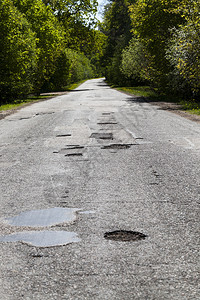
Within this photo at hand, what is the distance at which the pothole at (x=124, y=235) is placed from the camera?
360 centimetres

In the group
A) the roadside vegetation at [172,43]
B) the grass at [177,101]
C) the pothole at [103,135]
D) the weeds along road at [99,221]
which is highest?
the roadside vegetation at [172,43]

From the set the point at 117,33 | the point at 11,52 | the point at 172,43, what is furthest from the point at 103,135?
the point at 117,33

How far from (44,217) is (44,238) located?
61 centimetres

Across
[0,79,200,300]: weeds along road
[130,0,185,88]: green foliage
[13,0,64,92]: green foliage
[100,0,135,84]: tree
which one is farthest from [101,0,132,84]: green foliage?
[0,79,200,300]: weeds along road

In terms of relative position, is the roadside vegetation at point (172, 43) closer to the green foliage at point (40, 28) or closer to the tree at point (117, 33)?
the green foliage at point (40, 28)

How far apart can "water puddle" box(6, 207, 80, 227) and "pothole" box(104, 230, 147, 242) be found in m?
0.58

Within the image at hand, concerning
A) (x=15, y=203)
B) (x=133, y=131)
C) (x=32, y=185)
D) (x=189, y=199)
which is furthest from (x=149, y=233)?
(x=133, y=131)

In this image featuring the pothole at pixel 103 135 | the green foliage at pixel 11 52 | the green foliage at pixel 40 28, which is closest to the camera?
the pothole at pixel 103 135

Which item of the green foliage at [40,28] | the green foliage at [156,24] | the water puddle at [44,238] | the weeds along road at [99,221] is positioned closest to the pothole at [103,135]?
the weeds along road at [99,221]

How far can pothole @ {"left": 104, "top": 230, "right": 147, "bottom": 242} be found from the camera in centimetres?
360

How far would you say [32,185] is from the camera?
561cm

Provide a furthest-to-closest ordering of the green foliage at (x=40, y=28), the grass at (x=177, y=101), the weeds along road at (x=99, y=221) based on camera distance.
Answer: the green foliage at (x=40, y=28)
the grass at (x=177, y=101)
the weeds along road at (x=99, y=221)

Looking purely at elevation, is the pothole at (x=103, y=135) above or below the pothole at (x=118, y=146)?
above

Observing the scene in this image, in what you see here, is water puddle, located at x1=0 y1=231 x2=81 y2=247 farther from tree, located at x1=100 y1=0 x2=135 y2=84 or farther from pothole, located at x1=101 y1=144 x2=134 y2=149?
tree, located at x1=100 y1=0 x2=135 y2=84
